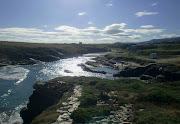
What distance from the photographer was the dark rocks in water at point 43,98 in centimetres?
2473

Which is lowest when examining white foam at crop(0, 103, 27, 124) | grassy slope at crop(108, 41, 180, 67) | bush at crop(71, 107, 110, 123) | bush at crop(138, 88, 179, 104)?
white foam at crop(0, 103, 27, 124)

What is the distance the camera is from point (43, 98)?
27.0 m

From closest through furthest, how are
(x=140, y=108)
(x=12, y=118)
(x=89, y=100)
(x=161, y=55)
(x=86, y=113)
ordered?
(x=86, y=113) → (x=140, y=108) → (x=89, y=100) → (x=12, y=118) → (x=161, y=55)

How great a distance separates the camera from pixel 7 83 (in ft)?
148

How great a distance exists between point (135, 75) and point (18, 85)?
37.1 m

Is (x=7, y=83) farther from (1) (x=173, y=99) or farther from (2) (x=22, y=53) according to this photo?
(2) (x=22, y=53)

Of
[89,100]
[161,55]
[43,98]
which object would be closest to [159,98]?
[89,100]

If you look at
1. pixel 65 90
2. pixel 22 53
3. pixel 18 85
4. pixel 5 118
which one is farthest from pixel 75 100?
pixel 22 53

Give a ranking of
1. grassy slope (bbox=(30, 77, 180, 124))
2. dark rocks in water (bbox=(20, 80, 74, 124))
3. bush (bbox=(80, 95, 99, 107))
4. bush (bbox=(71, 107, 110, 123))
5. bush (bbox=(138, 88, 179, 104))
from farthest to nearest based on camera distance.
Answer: dark rocks in water (bbox=(20, 80, 74, 124)) → bush (bbox=(80, 95, 99, 107)) → bush (bbox=(138, 88, 179, 104)) → bush (bbox=(71, 107, 110, 123)) → grassy slope (bbox=(30, 77, 180, 124))

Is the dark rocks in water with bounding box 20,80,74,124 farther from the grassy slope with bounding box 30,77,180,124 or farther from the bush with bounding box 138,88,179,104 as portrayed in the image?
the bush with bounding box 138,88,179,104

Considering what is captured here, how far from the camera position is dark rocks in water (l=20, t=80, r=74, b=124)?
24.7 m

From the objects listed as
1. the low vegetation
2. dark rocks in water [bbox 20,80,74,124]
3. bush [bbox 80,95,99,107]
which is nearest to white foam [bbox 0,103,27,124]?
dark rocks in water [bbox 20,80,74,124]

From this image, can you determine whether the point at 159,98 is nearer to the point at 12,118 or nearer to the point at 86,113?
the point at 86,113

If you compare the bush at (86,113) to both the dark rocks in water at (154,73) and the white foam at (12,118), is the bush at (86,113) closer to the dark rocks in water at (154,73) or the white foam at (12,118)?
the white foam at (12,118)
